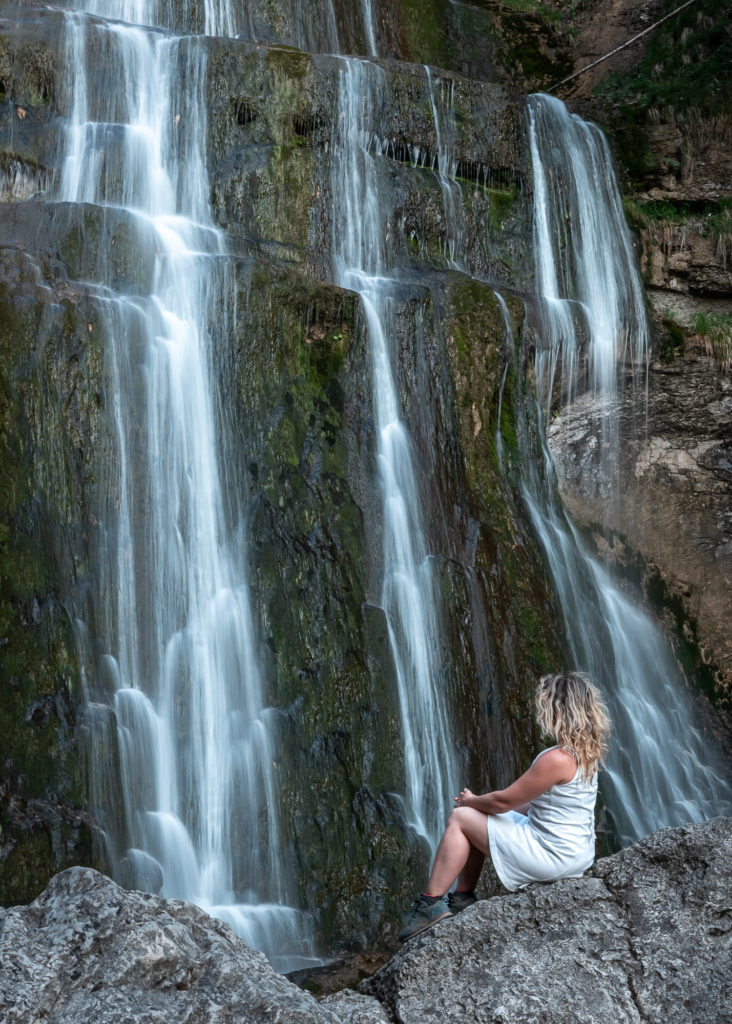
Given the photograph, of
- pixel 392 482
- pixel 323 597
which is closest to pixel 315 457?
pixel 392 482

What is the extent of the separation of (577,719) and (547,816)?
1.31 feet

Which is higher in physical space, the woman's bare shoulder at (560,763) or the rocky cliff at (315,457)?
the rocky cliff at (315,457)

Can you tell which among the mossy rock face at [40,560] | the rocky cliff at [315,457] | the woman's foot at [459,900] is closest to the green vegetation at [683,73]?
the rocky cliff at [315,457]

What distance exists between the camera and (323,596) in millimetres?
7285

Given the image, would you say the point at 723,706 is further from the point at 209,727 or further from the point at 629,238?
the point at 209,727

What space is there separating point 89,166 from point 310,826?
628cm

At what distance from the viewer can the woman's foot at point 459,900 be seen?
403 centimetres

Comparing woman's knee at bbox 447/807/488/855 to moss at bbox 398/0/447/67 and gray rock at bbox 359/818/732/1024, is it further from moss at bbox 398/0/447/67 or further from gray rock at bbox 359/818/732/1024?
moss at bbox 398/0/447/67

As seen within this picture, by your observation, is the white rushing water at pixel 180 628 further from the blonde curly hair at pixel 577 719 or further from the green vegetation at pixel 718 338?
the green vegetation at pixel 718 338

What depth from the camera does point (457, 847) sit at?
162 inches

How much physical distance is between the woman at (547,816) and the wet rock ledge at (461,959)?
0.22 meters

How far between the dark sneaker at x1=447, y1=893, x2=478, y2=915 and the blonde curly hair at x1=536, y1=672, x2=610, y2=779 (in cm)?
69

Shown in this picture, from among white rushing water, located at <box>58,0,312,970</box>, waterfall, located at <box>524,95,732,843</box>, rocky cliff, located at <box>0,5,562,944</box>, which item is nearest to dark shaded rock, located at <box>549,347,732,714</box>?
waterfall, located at <box>524,95,732,843</box>

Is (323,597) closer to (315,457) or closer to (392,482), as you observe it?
(315,457)
